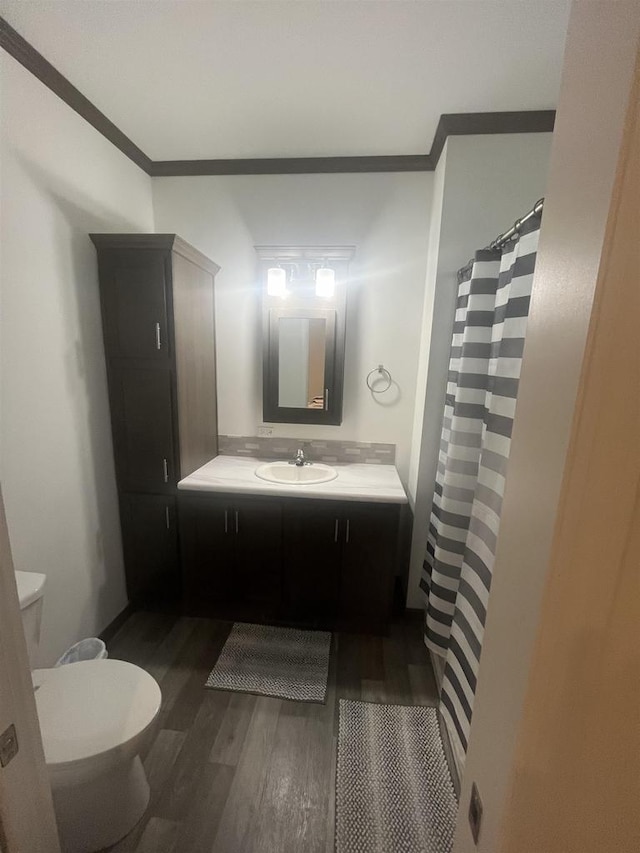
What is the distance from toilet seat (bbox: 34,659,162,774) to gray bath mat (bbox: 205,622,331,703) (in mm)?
596

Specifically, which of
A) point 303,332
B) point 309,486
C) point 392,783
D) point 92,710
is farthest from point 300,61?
point 392,783

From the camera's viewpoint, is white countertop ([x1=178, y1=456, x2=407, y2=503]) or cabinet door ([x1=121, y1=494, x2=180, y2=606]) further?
cabinet door ([x1=121, y1=494, x2=180, y2=606])

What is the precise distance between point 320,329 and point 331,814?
7.11 ft

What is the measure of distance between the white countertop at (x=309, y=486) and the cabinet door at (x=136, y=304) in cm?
68

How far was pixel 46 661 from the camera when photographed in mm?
1582

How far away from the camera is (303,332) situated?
2229 mm

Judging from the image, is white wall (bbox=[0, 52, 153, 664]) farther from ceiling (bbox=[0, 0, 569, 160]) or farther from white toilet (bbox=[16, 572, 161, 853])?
white toilet (bbox=[16, 572, 161, 853])

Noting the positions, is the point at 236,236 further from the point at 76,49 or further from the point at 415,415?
the point at 415,415

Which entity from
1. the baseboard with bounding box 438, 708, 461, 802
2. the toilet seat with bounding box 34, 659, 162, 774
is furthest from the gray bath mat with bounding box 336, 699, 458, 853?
the toilet seat with bounding box 34, 659, 162, 774

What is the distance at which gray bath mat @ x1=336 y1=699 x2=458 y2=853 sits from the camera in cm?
120

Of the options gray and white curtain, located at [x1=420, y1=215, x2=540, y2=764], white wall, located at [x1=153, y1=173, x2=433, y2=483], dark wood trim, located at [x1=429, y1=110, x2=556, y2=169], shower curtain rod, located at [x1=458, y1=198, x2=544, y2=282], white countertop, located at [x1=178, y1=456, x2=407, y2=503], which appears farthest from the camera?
white wall, located at [x1=153, y1=173, x2=433, y2=483]

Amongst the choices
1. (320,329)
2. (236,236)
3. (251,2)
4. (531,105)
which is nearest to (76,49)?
(251,2)

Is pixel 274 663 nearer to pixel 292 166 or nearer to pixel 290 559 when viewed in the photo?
pixel 290 559

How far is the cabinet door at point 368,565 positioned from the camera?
6.14ft
